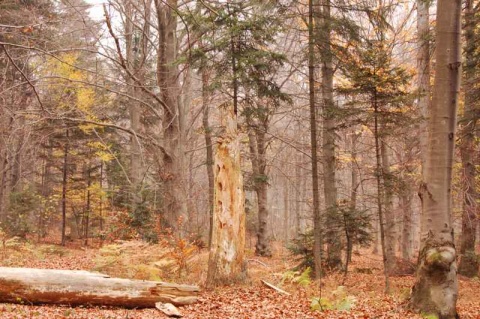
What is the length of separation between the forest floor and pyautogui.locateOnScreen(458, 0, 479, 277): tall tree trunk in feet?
3.09

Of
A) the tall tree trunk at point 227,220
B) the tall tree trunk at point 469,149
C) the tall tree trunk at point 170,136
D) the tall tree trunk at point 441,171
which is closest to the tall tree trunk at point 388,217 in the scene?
the tall tree trunk at point 469,149

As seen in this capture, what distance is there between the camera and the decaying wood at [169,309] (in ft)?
19.4

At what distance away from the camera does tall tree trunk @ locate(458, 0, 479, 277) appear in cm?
1145

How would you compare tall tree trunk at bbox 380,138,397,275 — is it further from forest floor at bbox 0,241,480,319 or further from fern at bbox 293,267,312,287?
fern at bbox 293,267,312,287

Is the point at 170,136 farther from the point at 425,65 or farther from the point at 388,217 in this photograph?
the point at 388,217

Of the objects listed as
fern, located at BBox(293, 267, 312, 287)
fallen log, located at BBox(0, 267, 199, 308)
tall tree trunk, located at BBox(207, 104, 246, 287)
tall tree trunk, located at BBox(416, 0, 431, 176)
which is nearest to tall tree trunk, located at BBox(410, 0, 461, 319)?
fern, located at BBox(293, 267, 312, 287)

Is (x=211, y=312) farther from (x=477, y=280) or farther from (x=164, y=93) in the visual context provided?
(x=477, y=280)

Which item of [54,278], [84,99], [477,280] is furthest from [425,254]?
[84,99]

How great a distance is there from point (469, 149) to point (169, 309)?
10.4 m

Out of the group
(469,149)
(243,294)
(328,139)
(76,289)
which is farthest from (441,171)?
(469,149)

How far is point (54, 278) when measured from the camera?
6.12 m

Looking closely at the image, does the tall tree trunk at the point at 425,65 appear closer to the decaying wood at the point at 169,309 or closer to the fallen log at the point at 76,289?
the decaying wood at the point at 169,309

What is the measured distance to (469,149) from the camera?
12.1m

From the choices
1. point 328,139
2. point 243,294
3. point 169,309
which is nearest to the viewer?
point 169,309
